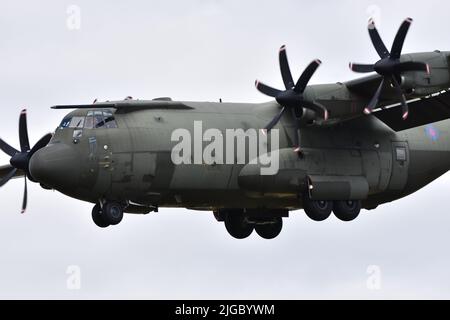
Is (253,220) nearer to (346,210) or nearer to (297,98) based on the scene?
(346,210)

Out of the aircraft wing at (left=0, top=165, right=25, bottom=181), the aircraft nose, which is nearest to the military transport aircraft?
the aircraft nose

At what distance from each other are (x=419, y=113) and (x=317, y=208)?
4.94 m

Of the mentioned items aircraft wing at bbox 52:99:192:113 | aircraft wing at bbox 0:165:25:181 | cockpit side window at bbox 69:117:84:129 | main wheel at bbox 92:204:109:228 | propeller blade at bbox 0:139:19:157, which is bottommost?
main wheel at bbox 92:204:109:228

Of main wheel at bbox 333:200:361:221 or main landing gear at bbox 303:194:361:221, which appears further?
main wheel at bbox 333:200:361:221

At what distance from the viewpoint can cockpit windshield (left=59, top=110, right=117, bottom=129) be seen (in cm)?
3775

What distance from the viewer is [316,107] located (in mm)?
38500

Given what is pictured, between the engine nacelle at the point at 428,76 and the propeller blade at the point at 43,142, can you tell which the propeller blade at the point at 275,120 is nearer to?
the engine nacelle at the point at 428,76

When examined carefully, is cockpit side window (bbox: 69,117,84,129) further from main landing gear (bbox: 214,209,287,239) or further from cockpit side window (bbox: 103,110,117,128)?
main landing gear (bbox: 214,209,287,239)

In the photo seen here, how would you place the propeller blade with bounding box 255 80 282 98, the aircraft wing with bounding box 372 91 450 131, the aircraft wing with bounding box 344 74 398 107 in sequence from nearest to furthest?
the aircraft wing with bounding box 344 74 398 107, the propeller blade with bounding box 255 80 282 98, the aircraft wing with bounding box 372 91 450 131

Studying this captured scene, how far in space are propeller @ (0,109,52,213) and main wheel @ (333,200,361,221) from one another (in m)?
9.56

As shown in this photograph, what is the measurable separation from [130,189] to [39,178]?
2.75 m

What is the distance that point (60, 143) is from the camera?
37562 millimetres

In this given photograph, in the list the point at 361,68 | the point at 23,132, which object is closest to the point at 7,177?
the point at 23,132

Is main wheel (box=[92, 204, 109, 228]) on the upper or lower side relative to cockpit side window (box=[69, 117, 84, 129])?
lower
